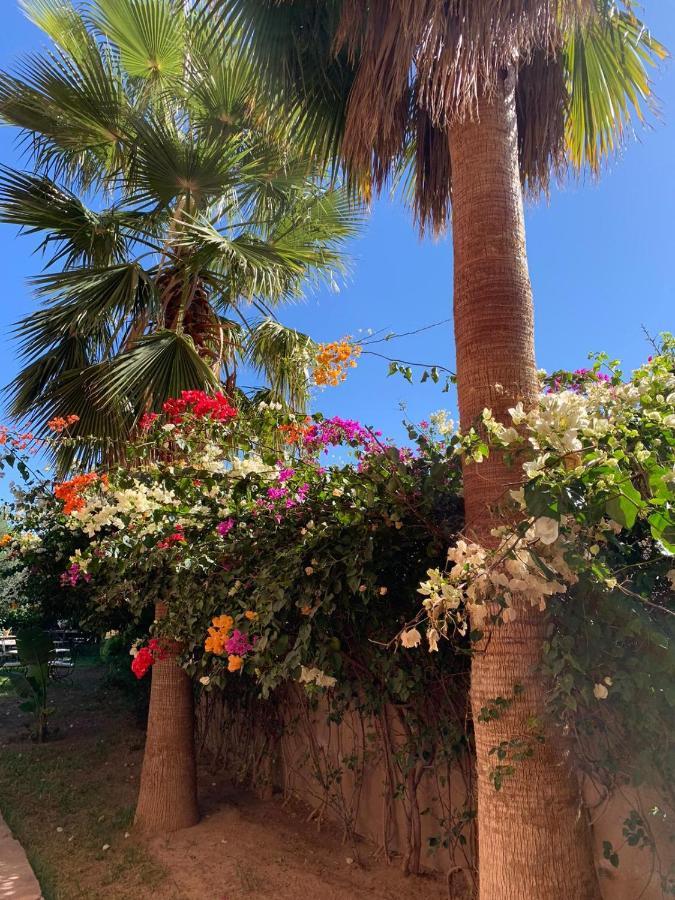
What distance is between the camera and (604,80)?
10.4ft

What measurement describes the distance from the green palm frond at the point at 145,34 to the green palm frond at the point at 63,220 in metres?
1.29

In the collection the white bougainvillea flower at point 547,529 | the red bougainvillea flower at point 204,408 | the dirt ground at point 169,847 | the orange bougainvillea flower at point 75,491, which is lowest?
the dirt ground at point 169,847

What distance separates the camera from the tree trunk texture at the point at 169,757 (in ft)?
14.9

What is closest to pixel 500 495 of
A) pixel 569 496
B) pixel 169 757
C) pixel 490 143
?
pixel 569 496

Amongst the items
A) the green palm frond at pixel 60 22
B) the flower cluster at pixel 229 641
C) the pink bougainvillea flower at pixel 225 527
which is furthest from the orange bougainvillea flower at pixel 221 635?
the green palm frond at pixel 60 22

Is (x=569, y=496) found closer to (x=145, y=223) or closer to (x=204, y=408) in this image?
(x=204, y=408)

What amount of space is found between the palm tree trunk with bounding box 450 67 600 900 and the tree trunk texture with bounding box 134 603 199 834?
2848 millimetres

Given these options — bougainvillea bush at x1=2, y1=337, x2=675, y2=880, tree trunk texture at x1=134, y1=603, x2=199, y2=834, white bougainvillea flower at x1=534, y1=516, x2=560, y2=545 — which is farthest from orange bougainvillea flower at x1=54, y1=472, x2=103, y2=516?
white bougainvillea flower at x1=534, y1=516, x2=560, y2=545

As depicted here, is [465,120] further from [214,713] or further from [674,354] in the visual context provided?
[214,713]

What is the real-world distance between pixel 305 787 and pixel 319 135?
4.53 m

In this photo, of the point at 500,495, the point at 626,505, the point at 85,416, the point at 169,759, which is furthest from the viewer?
the point at 85,416

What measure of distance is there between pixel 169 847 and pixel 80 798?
1560 mm

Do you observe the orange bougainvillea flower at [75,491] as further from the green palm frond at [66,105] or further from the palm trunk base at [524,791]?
the green palm frond at [66,105]

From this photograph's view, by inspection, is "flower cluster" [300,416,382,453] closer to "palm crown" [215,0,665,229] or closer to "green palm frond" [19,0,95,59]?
"palm crown" [215,0,665,229]
